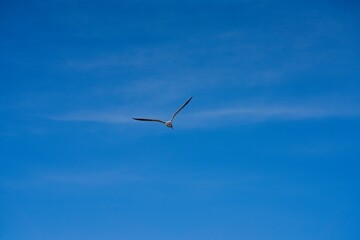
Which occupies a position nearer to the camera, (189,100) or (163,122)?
(189,100)

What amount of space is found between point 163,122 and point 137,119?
166 inches

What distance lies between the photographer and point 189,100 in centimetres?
10244

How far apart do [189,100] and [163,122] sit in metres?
8.83

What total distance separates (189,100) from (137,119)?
1055cm

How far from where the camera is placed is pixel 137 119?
108562 mm

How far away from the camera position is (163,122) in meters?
110
